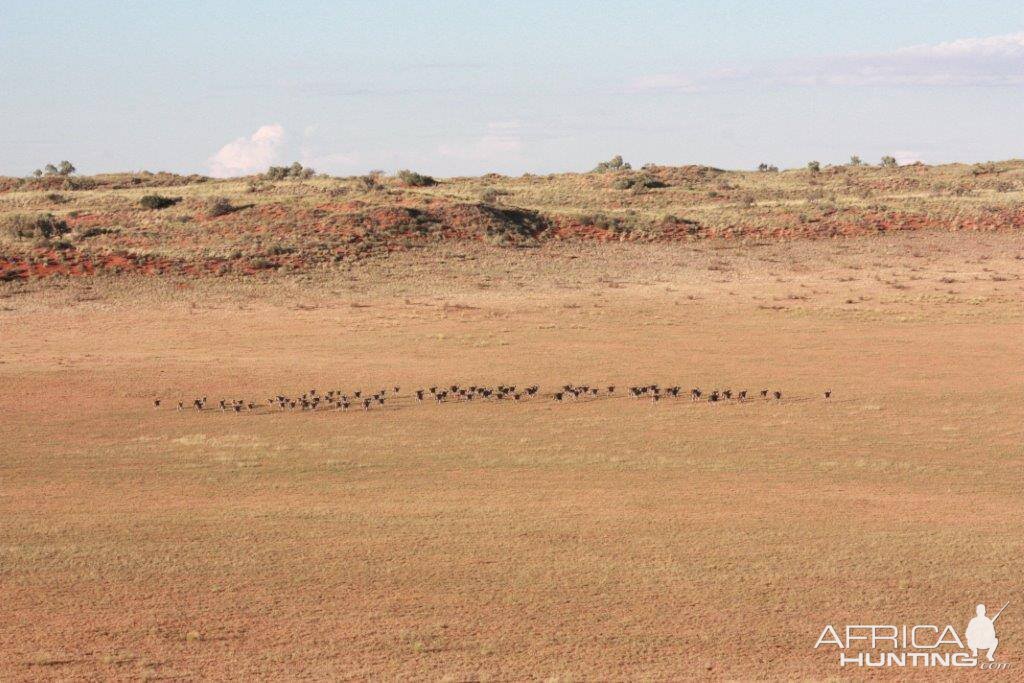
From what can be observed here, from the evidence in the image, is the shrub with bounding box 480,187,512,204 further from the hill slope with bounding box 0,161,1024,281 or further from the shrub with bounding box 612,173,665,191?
the shrub with bounding box 612,173,665,191

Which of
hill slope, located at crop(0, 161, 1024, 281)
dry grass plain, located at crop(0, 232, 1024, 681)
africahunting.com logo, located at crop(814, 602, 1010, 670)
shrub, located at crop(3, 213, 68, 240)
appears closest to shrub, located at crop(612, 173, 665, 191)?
hill slope, located at crop(0, 161, 1024, 281)

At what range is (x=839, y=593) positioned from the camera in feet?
61.4

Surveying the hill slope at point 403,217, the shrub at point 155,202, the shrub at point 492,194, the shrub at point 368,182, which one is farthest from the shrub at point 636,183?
the shrub at point 155,202

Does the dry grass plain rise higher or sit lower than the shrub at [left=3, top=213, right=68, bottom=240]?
lower

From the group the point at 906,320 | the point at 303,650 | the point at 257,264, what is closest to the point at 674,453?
the point at 303,650

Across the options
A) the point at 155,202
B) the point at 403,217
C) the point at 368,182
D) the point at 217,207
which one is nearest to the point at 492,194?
the point at 368,182

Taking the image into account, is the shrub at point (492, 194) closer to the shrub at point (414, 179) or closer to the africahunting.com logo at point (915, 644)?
the shrub at point (414, 179)

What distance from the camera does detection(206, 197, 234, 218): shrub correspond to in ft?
226

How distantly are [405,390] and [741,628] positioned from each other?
19.6 m

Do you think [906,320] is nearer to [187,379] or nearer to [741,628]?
[187,379]

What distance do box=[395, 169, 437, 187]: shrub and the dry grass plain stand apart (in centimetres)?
4629

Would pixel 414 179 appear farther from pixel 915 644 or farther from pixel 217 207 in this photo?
pixel 915 644

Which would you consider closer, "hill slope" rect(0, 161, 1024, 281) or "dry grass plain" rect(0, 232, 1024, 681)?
"dry grass plain" rect(0, 232, 1024, 681)

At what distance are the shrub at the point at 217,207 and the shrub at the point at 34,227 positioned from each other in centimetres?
782
